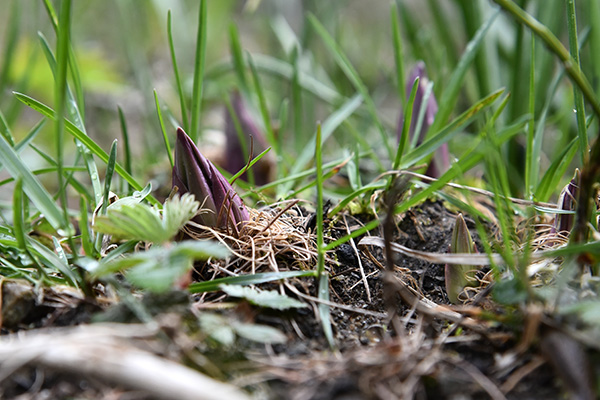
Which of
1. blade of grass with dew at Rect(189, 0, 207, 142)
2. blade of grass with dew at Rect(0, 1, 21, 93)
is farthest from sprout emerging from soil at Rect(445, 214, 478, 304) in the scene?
blade of grass with dew at Rect(0, 1, 21, 93)

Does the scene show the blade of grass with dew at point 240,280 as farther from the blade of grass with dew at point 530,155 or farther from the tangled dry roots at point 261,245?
the blade of grass with dew at point 530,155

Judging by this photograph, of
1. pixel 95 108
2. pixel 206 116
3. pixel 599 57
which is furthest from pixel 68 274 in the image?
pixel 95 108

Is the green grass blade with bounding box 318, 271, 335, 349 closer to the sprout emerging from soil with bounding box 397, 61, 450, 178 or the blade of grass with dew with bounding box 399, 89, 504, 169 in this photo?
the blade of grass with dew with bounding box 399, 89, 504, 169

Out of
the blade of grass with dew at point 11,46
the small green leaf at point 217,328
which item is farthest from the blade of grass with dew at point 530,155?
the blade of grass with dew at point 11,46

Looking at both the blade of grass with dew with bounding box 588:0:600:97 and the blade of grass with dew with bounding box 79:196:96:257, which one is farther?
the blade of grass with dew with bounding box 588:0:600:97

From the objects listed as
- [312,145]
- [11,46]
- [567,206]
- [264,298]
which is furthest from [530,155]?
[11,46]

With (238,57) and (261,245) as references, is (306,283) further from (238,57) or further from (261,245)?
(238,57)
